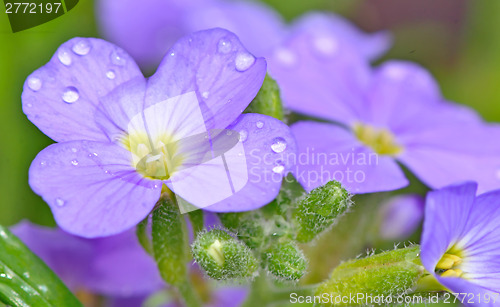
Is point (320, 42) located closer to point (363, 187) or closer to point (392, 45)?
point (363, 187)

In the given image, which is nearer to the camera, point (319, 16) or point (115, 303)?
point (115, 303)

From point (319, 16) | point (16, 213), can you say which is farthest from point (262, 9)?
point (16, 213)

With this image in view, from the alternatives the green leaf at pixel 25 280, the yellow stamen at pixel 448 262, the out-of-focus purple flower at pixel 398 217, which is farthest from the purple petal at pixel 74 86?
the out-of-focus purple flower at pixel 398 217

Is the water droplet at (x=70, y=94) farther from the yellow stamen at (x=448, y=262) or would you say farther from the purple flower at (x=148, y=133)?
the yellow stamen at (x=448, y=262)

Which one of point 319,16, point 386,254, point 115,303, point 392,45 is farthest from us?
point 392,45

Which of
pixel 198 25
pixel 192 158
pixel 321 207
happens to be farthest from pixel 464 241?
pixel 198 25

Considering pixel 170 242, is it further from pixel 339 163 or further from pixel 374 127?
pixel 374 127

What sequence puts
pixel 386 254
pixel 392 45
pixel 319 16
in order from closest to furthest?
pixel 386 254, pixel 319 16, pixel 392 45

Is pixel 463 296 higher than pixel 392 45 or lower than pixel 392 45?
higher
